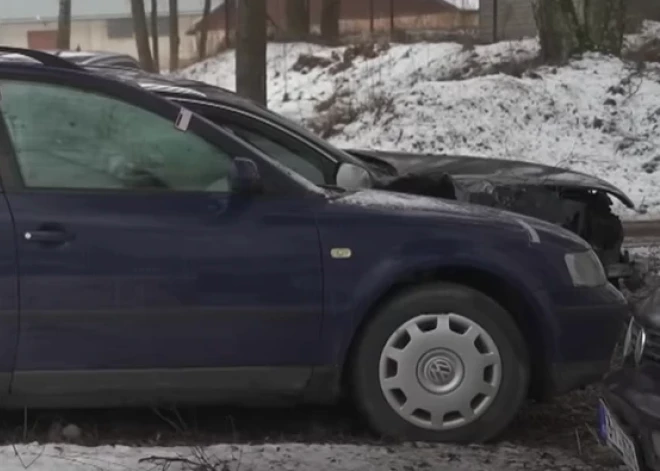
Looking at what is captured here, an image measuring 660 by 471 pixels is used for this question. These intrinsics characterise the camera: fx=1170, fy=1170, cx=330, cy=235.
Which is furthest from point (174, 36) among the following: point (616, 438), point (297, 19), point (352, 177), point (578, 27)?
point (616, 438)

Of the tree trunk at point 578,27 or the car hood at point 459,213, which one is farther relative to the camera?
the tree trunk at point 578,27

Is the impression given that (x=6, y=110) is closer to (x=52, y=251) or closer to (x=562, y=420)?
(x=52, y=251)

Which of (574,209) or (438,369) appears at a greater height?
(574,209)

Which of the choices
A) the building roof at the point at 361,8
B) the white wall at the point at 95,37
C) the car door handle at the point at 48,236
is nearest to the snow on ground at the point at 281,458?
the car door handle at the point at 48,236

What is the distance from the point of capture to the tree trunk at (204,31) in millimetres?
29219

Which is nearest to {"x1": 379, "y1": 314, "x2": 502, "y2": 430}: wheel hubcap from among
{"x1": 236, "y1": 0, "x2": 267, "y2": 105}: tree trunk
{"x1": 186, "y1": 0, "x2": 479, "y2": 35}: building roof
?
{"x1": 236, "y1": 0, "x2": 267, "y2": 105}: tree trunk

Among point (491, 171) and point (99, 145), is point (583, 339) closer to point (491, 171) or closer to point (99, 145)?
point (99, 145)

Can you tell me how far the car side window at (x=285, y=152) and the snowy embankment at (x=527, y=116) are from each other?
5805mm

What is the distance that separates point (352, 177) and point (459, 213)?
66.7 inches

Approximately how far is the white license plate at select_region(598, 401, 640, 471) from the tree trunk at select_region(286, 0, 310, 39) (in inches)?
927

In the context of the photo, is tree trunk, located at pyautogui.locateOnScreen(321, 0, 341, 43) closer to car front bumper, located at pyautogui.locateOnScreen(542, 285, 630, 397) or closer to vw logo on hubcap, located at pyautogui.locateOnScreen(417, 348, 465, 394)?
car front bumper, located at pyautogui.locateOnScreen(542, 285, 630, 397)

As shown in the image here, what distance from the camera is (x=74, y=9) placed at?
105ft

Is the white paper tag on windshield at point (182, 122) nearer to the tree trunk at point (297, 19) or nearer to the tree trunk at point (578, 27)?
the tree trunk at point (578, 27)


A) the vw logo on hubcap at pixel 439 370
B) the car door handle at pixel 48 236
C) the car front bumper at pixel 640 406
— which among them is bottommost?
the vw logo on hubcap at pixel 439 370
